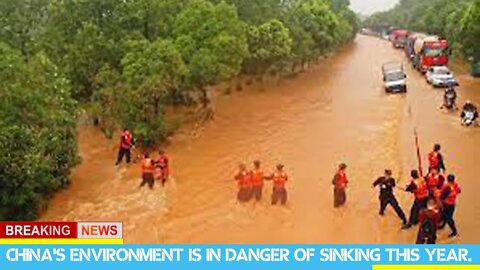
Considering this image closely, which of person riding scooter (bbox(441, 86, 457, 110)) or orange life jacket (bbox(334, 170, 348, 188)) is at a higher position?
person riding scooter (bbox(441, 86, 457, 110))

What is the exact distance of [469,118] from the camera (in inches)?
1091

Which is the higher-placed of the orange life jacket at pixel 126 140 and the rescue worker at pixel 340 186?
the orange life jacket at pixel 126 140

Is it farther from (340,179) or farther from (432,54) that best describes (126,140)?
(432,54)

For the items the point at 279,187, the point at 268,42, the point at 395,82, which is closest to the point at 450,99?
the point at 395,82

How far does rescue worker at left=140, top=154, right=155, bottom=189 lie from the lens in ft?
66.3

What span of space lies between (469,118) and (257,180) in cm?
1286

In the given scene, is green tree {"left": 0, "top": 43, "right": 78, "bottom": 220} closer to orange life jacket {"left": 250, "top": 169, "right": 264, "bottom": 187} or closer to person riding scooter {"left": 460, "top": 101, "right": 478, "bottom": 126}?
orange life jacket {"left": 250, "top": 169, "right": 264, "bottom": 187}

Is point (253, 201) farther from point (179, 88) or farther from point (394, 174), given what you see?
point (179, 88)

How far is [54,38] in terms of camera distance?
1226 inches

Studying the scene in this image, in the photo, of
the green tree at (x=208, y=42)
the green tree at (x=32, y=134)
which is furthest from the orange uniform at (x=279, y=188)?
the green tree at (x=208, y=42)

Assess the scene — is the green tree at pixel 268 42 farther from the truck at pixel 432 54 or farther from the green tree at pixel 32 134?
the green tree at pixel 32 134

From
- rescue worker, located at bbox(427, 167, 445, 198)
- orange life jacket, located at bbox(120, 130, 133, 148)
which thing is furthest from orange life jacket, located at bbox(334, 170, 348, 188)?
orange life jacket, located at bbox(120, 130, 133, 148)

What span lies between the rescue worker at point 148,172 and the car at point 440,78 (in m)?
22.8

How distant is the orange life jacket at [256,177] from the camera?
18.0 meters
